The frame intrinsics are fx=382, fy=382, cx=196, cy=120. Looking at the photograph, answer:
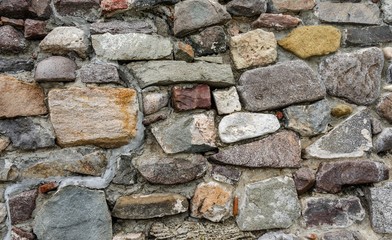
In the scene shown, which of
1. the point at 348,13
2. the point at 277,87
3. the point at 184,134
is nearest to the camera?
the point at 184,134

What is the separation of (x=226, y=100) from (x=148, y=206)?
1.44 ft

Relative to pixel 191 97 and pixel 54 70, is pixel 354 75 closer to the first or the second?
pixel 191 97

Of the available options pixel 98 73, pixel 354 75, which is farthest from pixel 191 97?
pixel 354 75

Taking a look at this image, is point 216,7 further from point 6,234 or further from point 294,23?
point 6,234

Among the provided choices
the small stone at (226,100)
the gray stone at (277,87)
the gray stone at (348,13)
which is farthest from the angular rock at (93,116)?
the gray stone at (348,13)

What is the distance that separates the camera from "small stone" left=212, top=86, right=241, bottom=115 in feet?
4.30

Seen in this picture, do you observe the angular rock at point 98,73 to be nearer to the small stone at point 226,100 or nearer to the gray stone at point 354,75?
the small stone at point 226,100

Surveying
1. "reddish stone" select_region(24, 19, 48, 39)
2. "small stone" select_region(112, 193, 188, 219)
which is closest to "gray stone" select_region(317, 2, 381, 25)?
"small stone" select_region(112, 193, 188, 219)

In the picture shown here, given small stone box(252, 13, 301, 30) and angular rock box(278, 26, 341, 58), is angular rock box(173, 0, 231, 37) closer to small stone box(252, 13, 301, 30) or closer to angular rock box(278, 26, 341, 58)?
small stone box(252, 13, 301, 30)

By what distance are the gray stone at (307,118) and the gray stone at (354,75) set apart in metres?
0.09

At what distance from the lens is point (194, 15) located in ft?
4.33

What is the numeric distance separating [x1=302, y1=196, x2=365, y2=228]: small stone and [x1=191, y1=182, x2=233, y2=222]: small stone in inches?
11.4

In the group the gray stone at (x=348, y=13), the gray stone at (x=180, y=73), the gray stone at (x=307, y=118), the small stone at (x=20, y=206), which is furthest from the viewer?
the gray stone at (x=348, y=13)

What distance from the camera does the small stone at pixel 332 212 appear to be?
134 cm
